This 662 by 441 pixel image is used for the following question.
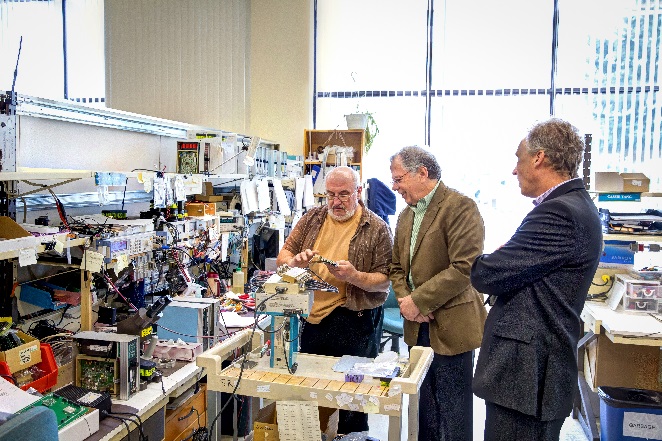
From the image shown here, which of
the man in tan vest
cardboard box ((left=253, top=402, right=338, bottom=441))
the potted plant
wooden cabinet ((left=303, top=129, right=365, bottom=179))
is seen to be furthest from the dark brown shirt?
the potted plant

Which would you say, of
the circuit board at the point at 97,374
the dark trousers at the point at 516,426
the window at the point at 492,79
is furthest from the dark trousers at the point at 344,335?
the window at the point at 492,79

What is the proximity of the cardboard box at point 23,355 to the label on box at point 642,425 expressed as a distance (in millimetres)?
2846

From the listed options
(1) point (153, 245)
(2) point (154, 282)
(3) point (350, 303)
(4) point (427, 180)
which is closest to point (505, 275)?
(4) point (427, 180)

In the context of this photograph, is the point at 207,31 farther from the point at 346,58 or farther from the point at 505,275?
the point at 505,275

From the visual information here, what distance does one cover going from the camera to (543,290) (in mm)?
1600

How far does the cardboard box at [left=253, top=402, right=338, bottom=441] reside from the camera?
1.72 m

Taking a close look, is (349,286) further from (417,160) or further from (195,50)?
(195,50)

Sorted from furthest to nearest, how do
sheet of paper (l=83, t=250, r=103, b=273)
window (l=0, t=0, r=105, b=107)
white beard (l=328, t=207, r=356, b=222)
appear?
window (l=0, t=0, r=105, b=107) → white beard (l=328, t=207, r=356, b=222) → sheet of paper (l=83, t=250, r=103, b=273)

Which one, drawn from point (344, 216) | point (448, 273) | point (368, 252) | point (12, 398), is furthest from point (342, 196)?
point (12, 398)

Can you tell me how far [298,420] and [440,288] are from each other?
79cm

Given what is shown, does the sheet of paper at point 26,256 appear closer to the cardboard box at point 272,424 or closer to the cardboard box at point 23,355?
the cardboard box at point 23,355

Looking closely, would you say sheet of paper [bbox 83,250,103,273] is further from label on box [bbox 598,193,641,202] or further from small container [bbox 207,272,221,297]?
label on box [bbox 598,193,641,202]

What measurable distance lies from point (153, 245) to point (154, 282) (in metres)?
0.33

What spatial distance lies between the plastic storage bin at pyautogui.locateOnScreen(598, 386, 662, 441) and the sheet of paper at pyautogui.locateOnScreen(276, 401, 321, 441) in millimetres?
2033
